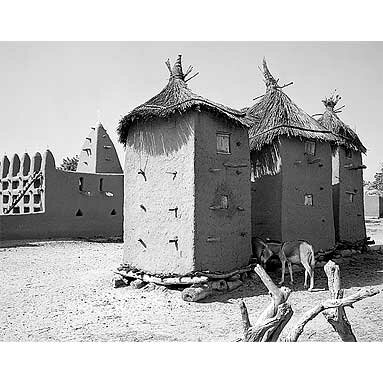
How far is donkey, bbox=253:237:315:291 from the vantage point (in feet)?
19.7

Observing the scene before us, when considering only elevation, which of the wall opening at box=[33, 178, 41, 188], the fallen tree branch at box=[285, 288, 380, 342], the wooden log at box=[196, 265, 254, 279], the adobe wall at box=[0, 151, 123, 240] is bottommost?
the wooden log at box=[196, 265, 254, 279]

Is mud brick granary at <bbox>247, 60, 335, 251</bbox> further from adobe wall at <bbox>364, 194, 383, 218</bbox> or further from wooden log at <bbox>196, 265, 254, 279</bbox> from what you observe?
adobe wall at <bbox>364, 194, 383, 218</bbox>

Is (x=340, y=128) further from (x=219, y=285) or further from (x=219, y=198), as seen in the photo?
(x=219, y=285)

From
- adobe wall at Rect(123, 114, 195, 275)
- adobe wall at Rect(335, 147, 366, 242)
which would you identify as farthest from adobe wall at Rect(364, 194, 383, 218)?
adobe wall at Rect(123, 114, 195, 275)

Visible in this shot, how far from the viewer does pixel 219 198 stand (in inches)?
229

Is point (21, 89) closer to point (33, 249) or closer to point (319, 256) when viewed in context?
point (33, 249)

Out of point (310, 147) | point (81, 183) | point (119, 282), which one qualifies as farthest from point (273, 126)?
point (81, 183)

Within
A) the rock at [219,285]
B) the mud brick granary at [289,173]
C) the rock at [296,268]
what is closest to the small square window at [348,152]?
the mud brick granary at [289,173]

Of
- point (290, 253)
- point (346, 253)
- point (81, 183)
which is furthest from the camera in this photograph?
point (81, 183)

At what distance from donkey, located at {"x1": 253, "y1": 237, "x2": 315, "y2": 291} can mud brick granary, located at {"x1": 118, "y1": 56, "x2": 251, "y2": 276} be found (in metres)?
0.25

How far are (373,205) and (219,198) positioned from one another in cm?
950

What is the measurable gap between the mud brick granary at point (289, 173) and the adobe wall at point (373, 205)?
7023 millimetres

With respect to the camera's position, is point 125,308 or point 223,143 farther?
point 223,143

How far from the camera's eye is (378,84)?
5.31 m
